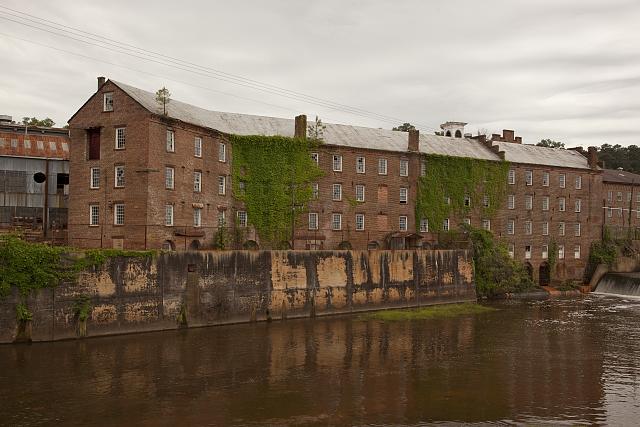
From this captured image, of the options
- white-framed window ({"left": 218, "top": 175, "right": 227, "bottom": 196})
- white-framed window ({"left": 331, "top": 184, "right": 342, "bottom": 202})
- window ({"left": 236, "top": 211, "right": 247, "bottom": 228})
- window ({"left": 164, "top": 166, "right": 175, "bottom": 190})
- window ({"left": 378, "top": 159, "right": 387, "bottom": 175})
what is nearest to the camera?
window ({"left": 164, "top": 166, "right": 175, "bottom": 190})

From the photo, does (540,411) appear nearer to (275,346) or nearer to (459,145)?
(275,346)

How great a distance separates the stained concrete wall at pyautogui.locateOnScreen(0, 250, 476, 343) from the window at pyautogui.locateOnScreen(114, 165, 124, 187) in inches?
317

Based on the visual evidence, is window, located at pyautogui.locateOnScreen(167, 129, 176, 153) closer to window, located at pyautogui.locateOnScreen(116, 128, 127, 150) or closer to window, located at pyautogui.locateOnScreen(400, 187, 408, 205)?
window, located at pyautogui.locateOnScreen(116, 128, 127, 150)

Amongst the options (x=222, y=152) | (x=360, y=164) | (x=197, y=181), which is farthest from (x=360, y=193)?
(x=197, y=181)

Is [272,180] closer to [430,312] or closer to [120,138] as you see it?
[120,138]

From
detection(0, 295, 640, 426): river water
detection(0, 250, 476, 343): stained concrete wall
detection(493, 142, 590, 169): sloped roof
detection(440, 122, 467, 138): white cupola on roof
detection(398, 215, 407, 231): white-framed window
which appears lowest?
detection(0, 295, 640, 426): river water

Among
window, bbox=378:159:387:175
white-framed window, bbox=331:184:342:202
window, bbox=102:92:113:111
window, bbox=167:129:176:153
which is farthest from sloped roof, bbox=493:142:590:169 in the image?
window, bbox=102:92:113:111

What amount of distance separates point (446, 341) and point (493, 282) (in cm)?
2169

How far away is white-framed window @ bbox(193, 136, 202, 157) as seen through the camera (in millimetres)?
43781

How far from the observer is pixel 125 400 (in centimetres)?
2217

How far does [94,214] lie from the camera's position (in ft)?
135

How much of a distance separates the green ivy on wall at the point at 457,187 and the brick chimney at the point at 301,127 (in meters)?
13.4

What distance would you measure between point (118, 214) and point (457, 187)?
3516 centimetres

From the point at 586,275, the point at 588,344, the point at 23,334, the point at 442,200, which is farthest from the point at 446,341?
the point at 586,275
